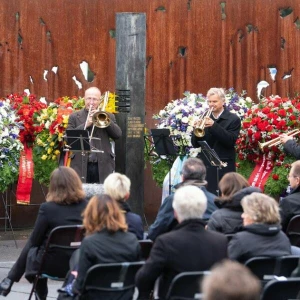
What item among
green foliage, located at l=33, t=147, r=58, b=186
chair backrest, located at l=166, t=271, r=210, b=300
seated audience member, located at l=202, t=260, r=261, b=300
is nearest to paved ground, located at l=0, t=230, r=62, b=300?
green foliage, located at l=33, t=147, r=58, b=186

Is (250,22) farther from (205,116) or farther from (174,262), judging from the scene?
(174,262)

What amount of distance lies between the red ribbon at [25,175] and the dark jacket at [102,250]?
5.64m

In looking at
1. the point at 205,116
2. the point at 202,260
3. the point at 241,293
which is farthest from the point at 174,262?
the point at 205,116

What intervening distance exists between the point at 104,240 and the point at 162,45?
7.29 m

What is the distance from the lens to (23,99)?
1162 cm

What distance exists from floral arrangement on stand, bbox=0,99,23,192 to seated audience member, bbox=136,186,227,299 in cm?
548

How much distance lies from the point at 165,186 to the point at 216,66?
2454mm

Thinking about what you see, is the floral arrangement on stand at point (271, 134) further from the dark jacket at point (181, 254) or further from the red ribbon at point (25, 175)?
the dark jacket at point (181, 254)

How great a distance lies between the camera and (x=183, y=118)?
11.3 meters

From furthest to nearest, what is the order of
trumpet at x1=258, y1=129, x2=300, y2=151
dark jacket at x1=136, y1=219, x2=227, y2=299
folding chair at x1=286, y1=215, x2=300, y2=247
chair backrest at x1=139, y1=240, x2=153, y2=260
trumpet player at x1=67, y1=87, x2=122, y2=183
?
trumpet at x1=258, y1=129, x2=300, y2=151 → trumpet player at x1=67, y1=87, x2=122, y2=183 → folding chair at x1=286, y1=215, x2=300, y2=247 → chair backrest at x1=139, y1=240, x2=153, y2=260 → dark jacket at x1=136, y1=219, x2=227, y2=299

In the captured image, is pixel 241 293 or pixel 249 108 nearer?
pixel 241 293

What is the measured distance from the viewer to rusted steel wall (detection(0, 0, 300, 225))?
40.5 ft

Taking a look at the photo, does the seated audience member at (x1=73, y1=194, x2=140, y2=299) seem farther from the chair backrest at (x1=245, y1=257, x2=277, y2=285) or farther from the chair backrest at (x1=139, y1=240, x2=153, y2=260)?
the chair backrest at (x1=245, y1=257, x2=277, y2=285)

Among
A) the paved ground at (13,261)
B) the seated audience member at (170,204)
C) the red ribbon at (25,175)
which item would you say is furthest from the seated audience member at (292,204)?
the red ribbon at (25,175)
